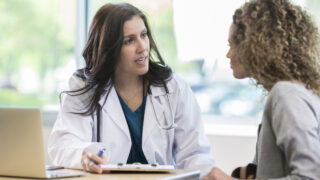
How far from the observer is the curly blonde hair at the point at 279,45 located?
1.62 metres

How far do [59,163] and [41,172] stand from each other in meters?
0.52

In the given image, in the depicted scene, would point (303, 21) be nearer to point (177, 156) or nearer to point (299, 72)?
point (299, 72)

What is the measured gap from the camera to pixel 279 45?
1.62m

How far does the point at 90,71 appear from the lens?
2.50 m

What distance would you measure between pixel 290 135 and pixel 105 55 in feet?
3.90

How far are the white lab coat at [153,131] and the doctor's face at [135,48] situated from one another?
0.46 ft

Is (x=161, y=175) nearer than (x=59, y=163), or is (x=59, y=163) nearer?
(x=161, y=175)

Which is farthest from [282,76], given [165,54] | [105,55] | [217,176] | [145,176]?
[165,54]

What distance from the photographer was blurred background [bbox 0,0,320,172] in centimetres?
348

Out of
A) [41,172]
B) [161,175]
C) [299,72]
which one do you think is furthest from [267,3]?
[41,172]

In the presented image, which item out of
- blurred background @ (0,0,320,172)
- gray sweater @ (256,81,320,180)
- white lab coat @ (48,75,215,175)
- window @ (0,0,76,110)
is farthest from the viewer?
window @ (0,0,76,110)

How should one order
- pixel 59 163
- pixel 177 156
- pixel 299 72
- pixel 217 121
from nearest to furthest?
pixel 299 72 < pixel 59 163 < pixel 177 156 < pixel 217 121

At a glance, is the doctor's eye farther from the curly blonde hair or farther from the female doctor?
the curly blonde hair

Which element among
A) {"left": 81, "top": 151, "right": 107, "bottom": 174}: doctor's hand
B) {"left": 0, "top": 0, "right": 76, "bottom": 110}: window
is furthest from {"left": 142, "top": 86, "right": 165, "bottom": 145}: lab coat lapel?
{"left": 0, "top": 0, "right": 76, "bottom": 110}: window
